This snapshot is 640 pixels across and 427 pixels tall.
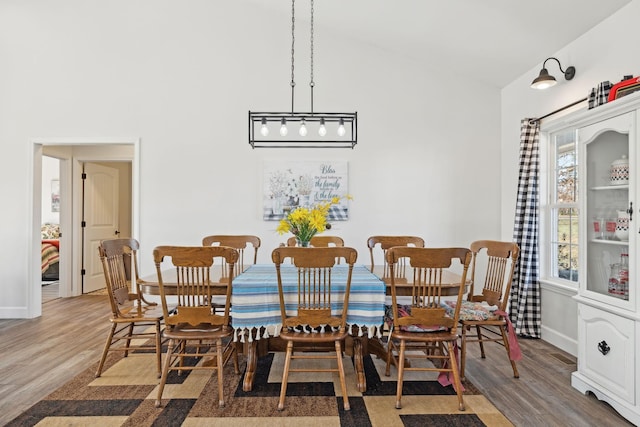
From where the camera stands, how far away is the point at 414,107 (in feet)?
15.2

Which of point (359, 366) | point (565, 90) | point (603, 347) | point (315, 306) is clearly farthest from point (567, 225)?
point (315, 306)

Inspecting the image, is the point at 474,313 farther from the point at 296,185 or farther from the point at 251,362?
the point at 296,185

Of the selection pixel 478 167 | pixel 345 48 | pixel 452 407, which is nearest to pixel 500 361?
pixel 452 407

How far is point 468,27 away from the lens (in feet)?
12.1

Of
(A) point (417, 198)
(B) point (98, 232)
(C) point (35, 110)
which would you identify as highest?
(C) point (35, 110)

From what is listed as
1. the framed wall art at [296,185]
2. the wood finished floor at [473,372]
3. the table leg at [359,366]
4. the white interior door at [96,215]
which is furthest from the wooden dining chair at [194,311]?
the white interior door at [96,215]

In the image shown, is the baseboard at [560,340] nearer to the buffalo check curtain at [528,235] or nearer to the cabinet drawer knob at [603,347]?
the buffalo check curtain at [528,235]

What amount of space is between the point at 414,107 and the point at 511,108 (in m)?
1.04

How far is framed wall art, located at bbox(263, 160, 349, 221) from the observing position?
4.59 meters

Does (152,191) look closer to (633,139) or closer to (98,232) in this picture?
(98,232)

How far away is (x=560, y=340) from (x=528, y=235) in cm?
97

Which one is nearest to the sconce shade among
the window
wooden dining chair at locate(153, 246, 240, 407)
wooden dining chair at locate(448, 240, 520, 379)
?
the window

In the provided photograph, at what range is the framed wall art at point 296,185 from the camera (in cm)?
459

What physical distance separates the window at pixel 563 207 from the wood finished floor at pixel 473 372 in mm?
751
